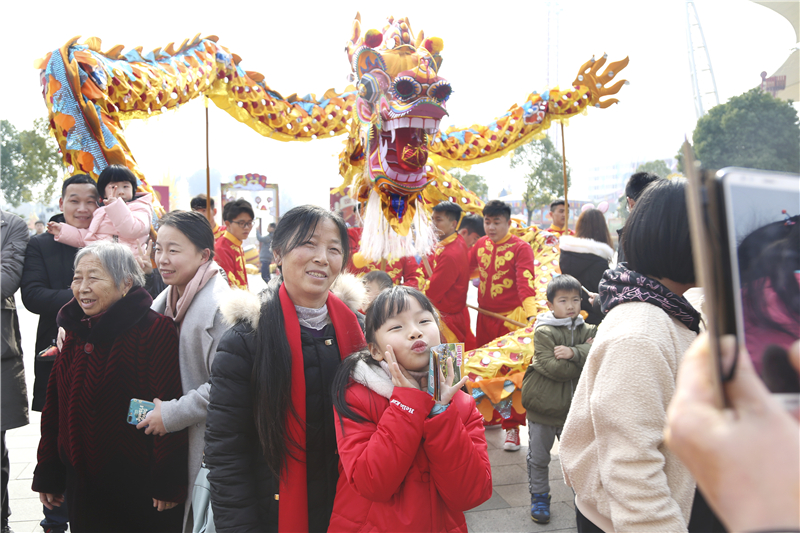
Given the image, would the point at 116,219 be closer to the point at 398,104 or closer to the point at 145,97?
the point at 145,97

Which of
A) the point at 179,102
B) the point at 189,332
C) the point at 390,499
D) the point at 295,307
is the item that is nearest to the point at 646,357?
the point at 390,499

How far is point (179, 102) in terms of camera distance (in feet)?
12.5

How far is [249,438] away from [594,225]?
282 centimetres

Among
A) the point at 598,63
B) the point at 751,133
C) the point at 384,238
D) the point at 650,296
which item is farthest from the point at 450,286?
the point at 751,133

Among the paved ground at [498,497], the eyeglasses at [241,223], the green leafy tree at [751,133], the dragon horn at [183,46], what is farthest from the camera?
the green leafy tree at [751,133]

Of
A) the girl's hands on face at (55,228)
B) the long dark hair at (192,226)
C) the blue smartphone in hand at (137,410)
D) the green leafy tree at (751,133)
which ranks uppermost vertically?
the green leafy tree at (751,133)

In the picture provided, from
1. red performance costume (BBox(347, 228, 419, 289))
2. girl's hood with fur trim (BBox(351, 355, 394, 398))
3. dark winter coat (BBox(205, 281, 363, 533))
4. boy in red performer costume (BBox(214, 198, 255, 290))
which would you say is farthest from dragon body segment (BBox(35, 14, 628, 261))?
girl's hood with fur trim (BBox(351, 355, 394, 398))

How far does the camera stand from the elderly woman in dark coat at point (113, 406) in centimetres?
183

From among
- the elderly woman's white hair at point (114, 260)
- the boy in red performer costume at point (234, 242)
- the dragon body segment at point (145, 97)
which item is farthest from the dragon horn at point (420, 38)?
the elderly woman's white hair at point (114, 260)

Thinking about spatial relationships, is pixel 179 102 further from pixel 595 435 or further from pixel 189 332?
pixel 595 435

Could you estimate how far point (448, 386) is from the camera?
1.34 metres

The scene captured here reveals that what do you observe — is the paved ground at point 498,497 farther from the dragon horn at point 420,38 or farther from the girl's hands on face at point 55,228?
the dragon horn at point 420,38

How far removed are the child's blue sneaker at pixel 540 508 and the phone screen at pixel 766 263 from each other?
2481mm

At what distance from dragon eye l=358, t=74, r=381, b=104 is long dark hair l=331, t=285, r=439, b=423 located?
240 cm
